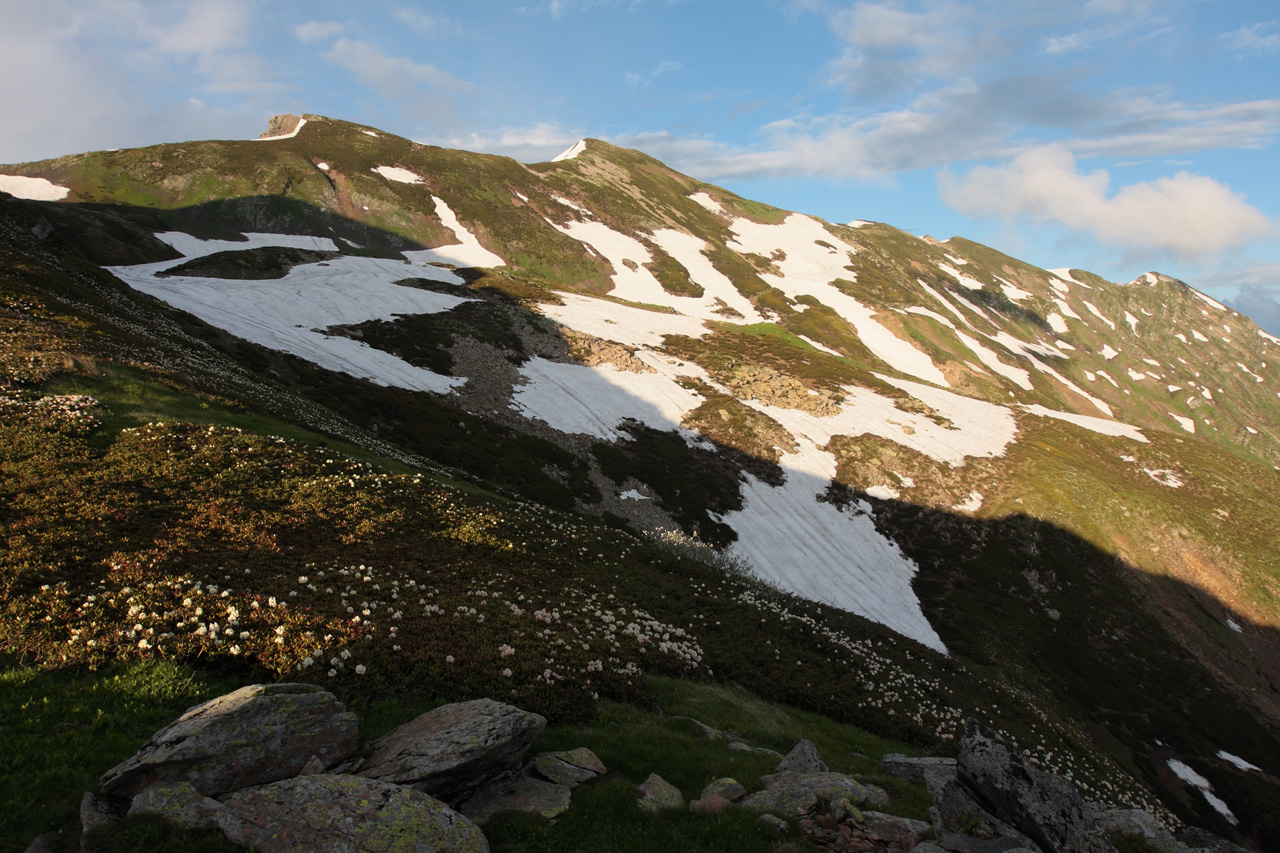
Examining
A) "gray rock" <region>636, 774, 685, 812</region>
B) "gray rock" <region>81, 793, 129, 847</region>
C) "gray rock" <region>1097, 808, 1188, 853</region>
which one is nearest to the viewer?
"gray rock" <region>81, 793, 129, 847</region>

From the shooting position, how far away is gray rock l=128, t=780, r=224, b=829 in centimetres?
855

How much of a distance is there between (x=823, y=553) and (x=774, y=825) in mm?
50241

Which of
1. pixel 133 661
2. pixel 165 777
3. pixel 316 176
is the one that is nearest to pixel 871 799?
pixel 165 777

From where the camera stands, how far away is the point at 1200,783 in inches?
1751

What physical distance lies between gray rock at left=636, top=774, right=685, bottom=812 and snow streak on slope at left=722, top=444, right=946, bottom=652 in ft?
136

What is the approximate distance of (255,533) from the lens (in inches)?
805

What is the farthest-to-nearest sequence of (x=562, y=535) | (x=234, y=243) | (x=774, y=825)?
(x=234, y=243)
(x=562, y=535)
(x=774, y=825)

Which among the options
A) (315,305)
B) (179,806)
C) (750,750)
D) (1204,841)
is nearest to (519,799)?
(179,806)

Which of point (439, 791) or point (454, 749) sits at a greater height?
point (454, 749)

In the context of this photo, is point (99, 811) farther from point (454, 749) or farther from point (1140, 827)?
point (1140, 827)

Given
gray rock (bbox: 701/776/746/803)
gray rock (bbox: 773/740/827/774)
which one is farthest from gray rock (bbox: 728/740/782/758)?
gray rock (bbox: 701/776/746/803)

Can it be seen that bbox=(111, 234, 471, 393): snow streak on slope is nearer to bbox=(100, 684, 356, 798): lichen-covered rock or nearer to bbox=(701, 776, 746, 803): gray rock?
bbox=(100, 684, 356, 798): lichen-covered rock

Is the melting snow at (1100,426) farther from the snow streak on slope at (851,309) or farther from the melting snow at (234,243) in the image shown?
the melting snow at (234,243)

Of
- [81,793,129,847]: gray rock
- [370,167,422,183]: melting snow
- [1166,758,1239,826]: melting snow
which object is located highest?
[370,167,422,183]: melting snow
